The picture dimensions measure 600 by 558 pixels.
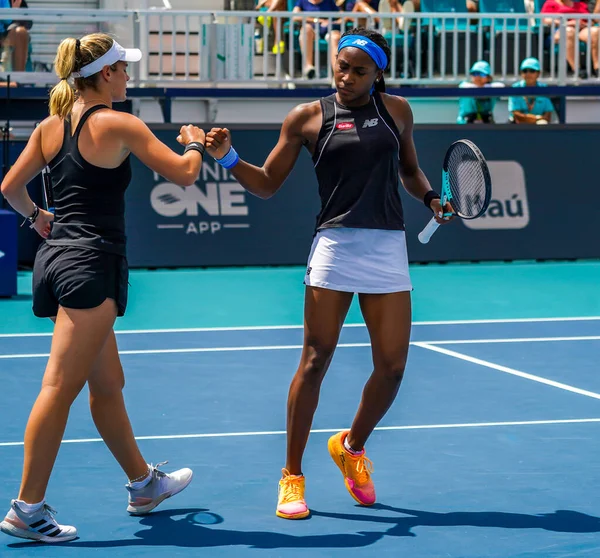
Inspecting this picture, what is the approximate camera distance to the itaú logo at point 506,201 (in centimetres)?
1517

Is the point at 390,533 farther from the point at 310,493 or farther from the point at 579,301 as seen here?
the point at 579,301

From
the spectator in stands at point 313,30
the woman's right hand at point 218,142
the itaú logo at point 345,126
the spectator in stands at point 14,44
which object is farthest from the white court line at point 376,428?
the spectator in stands at point 313,30

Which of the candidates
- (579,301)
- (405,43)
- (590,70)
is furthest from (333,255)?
(590,70)

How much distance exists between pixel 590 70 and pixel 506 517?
41.7 ft

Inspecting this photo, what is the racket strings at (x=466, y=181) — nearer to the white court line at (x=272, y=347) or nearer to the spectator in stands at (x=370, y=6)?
the white court line at (x=272, y=347)

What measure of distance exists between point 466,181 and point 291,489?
1.58 metres

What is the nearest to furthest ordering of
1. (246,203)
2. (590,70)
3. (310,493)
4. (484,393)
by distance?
(310,493)
(484,393)
(246,203)
(590,70)

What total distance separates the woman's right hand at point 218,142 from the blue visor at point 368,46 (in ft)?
2.02

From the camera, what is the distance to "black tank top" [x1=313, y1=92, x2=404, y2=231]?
5090 mm

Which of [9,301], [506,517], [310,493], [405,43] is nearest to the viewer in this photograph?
[506,517]

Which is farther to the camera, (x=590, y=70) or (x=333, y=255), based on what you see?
(x=590, y=70)

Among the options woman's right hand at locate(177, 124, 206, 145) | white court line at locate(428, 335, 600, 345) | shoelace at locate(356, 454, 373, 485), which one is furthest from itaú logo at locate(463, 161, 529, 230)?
woman's right hand at locate(177, 124, 206, 145)

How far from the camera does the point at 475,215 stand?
5273 millimetres

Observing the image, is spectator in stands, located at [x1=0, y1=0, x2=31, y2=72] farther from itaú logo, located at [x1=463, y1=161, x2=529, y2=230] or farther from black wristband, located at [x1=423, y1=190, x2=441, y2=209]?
black wristband, located at [x1=423, y1=190, x2=441, y2=209]
